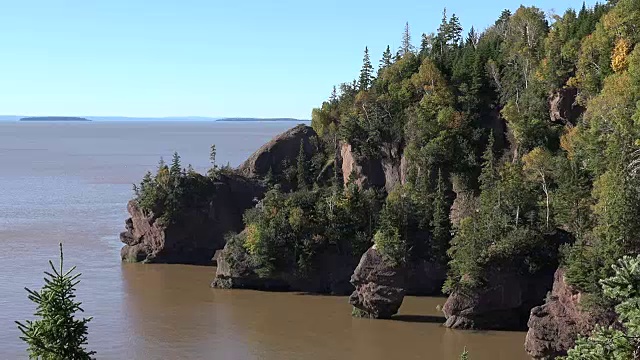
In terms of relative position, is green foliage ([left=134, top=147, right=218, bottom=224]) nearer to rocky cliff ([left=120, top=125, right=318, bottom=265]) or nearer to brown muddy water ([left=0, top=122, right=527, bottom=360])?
rocky cliff ([left=120, top=125, right=318, bottom=265])

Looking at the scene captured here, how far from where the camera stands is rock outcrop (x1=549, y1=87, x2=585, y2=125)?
51125mm

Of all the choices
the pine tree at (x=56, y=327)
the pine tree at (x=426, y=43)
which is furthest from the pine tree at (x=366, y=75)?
the pine tree at (x=56, y=327)

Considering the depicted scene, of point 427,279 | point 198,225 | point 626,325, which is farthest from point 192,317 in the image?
point 626,325

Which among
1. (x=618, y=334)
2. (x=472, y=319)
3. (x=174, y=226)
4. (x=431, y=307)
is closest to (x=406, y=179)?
(x=431, y=307)

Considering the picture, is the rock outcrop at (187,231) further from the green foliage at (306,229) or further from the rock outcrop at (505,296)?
the rock outcrop at (505,296)

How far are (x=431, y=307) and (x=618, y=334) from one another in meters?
34.4

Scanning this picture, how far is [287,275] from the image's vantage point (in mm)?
51719

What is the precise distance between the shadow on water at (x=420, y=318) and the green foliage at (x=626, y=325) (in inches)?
1203

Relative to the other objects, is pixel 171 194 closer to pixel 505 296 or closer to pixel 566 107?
pixel 505 296

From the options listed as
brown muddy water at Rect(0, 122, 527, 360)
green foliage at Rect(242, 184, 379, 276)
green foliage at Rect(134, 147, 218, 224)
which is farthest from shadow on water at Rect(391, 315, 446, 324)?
green foliage at Rect(134, 147, 218, 224)

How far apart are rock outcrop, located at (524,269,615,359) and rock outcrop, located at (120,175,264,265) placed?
30.8 m

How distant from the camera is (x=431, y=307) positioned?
47500 mm

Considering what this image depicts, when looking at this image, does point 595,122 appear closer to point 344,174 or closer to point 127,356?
point 344,174

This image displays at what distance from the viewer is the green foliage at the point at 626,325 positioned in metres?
13.0
